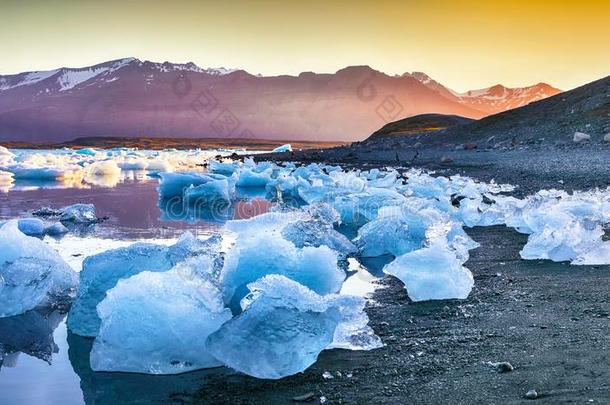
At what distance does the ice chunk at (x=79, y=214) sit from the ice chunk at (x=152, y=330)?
4175 mm

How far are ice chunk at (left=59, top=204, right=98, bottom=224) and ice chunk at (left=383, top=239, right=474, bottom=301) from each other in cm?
411

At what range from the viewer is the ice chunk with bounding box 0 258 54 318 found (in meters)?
2.72

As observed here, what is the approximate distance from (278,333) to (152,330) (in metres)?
0.47

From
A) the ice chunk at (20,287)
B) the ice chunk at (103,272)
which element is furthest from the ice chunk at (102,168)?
the ice chunk at (103,272)

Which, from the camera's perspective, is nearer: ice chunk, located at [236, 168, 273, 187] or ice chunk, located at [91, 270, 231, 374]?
ice chunk, located at [91, 270, 231, 374]

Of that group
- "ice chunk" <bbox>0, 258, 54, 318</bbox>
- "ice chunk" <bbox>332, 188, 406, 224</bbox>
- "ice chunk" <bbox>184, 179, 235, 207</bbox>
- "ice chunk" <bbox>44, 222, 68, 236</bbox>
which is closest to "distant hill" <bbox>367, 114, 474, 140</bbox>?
"ice chunk" <bbox>184, 179, 235, 207</bbox>

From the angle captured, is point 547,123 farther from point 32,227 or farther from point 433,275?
point 433,275

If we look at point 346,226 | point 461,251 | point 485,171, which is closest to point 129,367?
point 461,251

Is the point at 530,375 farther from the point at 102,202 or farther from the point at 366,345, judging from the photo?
the point at 102,202

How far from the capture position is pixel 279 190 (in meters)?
9.98

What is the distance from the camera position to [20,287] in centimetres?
273

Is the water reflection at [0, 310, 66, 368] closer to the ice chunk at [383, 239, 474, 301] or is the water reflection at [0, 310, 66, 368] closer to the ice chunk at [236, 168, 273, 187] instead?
the ice chunk at [383, 239, 474, 301]

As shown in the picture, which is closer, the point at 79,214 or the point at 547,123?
the point at 79,214

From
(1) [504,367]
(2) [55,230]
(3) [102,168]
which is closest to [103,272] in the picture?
→ (1) [504,367]
